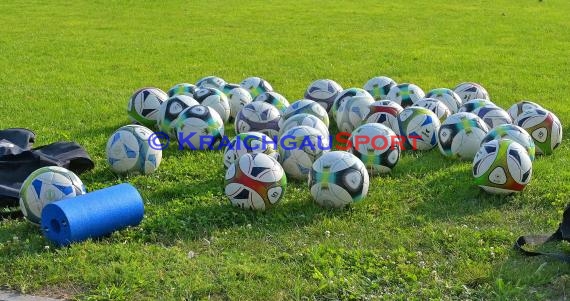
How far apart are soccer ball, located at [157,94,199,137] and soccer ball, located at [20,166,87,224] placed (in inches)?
109

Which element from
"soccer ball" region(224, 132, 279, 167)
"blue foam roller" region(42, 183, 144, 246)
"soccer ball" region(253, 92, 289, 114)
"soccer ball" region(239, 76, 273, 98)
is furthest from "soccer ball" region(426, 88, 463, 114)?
"blue foam roller" region(42, 183, 144, 246)

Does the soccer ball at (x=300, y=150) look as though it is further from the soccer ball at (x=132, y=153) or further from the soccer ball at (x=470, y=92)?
the soccer ball at (x=470, y=92)

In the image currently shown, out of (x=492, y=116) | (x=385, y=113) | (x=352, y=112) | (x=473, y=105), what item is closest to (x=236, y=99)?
(x=352, y=112)

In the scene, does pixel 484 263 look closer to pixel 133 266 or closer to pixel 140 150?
pixel 133 266

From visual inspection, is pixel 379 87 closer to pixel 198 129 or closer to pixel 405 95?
pixel 405 95

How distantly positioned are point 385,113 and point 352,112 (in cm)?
49

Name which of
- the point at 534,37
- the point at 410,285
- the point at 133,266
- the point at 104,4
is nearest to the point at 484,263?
the point at 410,285

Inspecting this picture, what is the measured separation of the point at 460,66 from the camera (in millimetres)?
15320

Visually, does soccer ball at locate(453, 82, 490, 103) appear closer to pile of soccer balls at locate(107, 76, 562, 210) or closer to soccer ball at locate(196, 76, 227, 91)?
pile of soccer balls at locate(107, 76, 562, 210)

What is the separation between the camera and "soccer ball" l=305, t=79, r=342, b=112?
10.5 meters

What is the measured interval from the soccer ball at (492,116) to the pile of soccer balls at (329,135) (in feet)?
0.04

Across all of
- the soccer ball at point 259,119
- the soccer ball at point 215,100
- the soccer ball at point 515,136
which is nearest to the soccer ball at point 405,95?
the soccer ball at point 259,119

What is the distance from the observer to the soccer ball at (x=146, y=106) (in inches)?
392

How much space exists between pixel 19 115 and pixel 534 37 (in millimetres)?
14719
